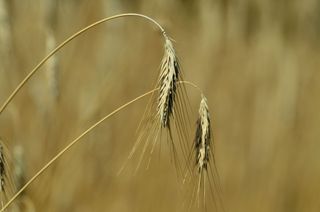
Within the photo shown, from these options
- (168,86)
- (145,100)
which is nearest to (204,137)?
(168,86)

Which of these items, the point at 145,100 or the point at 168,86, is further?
the point at 145,100

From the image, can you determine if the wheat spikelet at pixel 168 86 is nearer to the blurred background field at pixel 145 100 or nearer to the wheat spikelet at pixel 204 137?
the wheat spikelet at pixel 204 137

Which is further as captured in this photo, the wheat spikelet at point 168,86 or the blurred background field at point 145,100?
the blurred background field at point 145,100

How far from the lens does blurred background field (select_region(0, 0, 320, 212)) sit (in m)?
1.60

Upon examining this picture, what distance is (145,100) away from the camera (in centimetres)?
236

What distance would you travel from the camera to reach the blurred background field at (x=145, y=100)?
1.60 meters

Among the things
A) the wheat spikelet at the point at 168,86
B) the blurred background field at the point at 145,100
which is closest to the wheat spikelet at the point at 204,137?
the wheat spikelet at the point at 168,86

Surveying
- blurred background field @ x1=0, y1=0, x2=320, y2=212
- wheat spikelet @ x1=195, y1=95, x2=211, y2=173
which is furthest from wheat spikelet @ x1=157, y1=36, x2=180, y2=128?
blurred background field @ x1=0, y1=0, x2=320, y2=212

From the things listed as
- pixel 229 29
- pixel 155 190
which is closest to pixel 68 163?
pixel 155 190

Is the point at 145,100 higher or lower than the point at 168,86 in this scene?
lower

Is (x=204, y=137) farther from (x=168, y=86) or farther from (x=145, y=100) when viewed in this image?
(x=145, y=100)

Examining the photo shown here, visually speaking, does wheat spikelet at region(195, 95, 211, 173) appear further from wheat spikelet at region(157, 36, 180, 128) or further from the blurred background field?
the blurred background field

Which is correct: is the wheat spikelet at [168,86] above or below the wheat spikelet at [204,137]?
above

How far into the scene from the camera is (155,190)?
193cm
